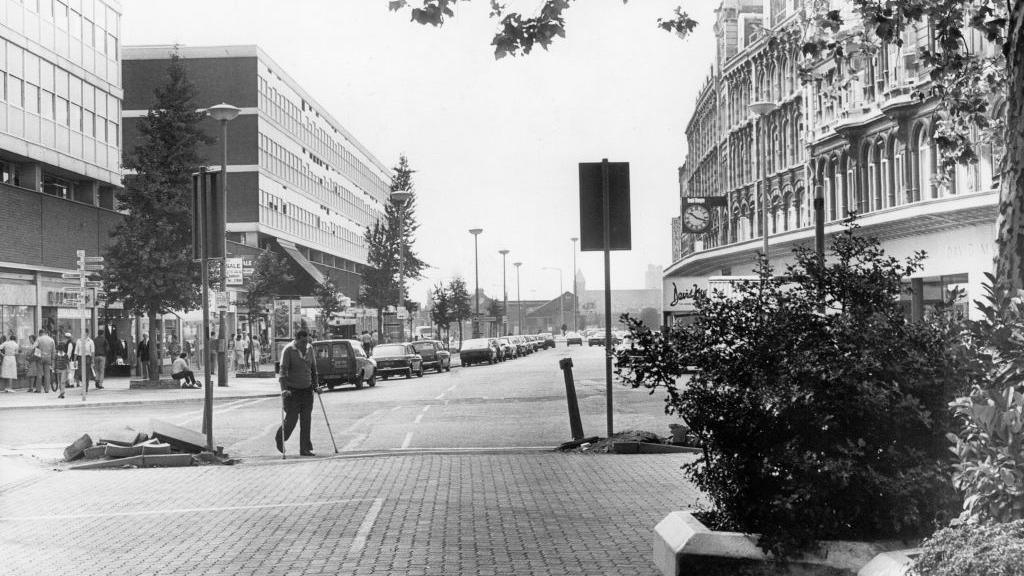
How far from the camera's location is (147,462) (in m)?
14.6

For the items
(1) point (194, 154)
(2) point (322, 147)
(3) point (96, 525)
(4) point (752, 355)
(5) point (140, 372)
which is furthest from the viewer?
(2) point (322, 147)

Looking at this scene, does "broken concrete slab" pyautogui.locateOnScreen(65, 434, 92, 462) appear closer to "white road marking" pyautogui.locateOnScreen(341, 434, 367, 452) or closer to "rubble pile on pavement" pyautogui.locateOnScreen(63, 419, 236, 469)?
"rubble pile on pavement" pyautogui.locateOnScreen(63, 419, 236, 469)

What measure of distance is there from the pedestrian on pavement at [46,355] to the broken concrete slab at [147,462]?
1984 centimetres

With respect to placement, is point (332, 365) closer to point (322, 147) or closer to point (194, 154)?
point (194, 154)

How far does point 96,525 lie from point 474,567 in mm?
4060

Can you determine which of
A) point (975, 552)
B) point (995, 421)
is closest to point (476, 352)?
point (995, 421)

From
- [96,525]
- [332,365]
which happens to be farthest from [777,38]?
[332,365]

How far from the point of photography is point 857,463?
577 centimetres

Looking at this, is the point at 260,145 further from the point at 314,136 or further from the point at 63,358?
the point at 63,358

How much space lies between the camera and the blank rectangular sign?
47.9ft

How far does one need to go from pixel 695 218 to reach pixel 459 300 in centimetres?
3016

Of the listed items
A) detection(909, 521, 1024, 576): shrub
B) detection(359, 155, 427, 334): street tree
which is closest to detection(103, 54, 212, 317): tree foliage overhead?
detection(909, 521, 1024, 576): shrub

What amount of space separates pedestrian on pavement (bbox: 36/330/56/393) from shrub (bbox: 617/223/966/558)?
2989cm

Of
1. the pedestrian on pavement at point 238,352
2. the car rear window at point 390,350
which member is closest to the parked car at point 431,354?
the car rear window at point 390,350
